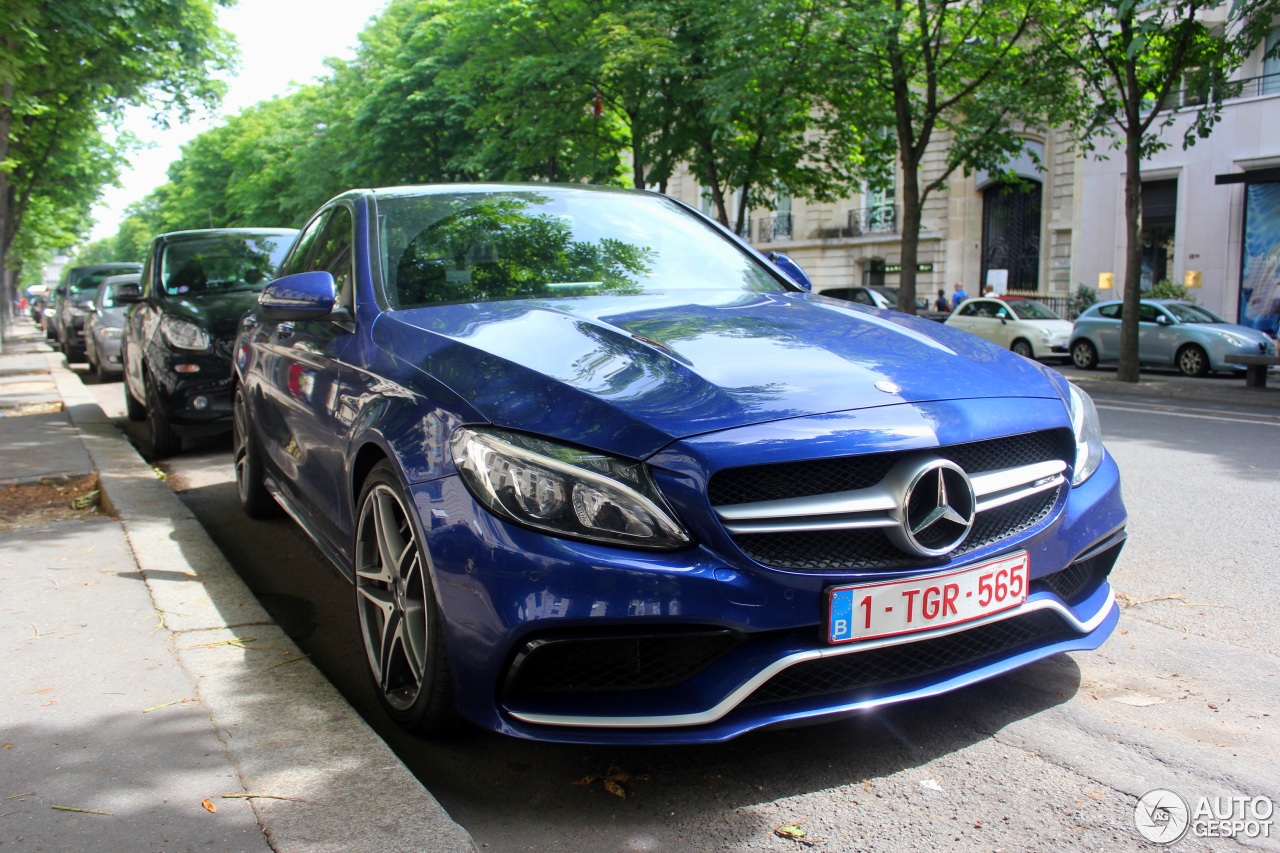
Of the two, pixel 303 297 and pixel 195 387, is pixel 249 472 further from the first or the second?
pixel 195 387

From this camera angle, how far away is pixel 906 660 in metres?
2.77

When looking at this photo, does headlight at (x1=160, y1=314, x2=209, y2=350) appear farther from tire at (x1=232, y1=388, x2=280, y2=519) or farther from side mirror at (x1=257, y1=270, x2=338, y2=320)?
side mirror at (x1=257, y1=270, x2=338, y2=320)

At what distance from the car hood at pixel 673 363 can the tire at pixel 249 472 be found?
2366mm

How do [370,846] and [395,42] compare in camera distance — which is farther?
[395,42]

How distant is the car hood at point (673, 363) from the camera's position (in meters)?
2.71

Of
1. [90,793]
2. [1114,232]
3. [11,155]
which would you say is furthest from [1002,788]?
[1114,232]

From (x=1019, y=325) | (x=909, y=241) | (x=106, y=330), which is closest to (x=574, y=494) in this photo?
(x=106, y=330)

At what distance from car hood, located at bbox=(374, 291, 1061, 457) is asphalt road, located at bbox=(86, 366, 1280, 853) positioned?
894mm

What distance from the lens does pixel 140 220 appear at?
340ft

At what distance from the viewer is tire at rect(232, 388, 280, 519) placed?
569 cm

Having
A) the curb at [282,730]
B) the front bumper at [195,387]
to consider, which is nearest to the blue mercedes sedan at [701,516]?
the curb at [282,730]

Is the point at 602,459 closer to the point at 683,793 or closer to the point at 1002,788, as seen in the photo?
the point at 683,793

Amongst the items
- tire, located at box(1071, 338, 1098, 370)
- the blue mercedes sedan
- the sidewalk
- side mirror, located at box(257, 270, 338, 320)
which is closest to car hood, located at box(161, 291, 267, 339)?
the sidewalk

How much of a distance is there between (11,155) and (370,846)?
23.7m
